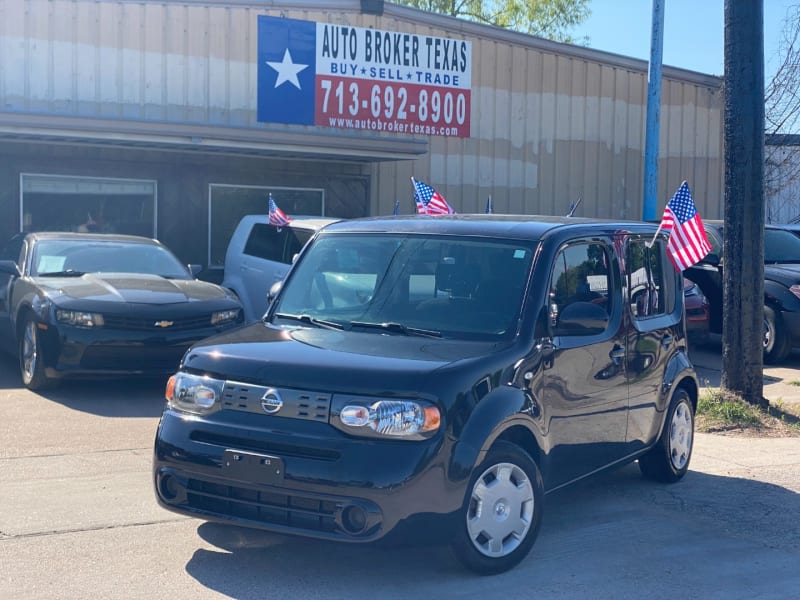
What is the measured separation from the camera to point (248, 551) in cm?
543

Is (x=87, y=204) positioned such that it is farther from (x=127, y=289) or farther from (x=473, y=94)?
(x=473, y=94)

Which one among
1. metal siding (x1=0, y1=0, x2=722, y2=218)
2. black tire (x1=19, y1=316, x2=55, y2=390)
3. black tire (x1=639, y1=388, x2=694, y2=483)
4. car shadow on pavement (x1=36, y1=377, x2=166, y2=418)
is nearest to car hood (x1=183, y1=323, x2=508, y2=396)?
black tire (x1=639, y1=388, x2=694, y2=483)

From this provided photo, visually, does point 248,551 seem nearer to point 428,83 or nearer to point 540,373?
point 540,373

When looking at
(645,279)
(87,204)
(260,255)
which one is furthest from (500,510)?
(87,204)

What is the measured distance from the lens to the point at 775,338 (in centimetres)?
1323

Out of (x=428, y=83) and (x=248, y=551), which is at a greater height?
(x=428, y=83)

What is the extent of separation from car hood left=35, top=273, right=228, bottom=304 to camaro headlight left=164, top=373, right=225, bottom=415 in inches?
174

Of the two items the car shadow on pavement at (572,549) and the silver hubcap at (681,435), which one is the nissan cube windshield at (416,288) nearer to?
the car shadow on pavement at (572,549)

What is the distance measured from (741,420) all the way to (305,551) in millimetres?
5273

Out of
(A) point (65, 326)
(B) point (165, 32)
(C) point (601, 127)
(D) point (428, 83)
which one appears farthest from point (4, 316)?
(C) point (601, 127)

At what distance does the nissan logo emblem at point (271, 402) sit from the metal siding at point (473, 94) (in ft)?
34.0

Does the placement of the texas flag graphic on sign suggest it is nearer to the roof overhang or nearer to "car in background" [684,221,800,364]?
the roof overhang

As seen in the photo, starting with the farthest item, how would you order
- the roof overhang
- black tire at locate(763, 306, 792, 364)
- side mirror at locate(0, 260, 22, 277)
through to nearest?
the roof overhang, black tire at locate(763, 306, 792, 364), side mirror at locate(0, 260, 22, 277)

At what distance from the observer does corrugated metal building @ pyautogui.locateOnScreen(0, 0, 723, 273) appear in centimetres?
1481
